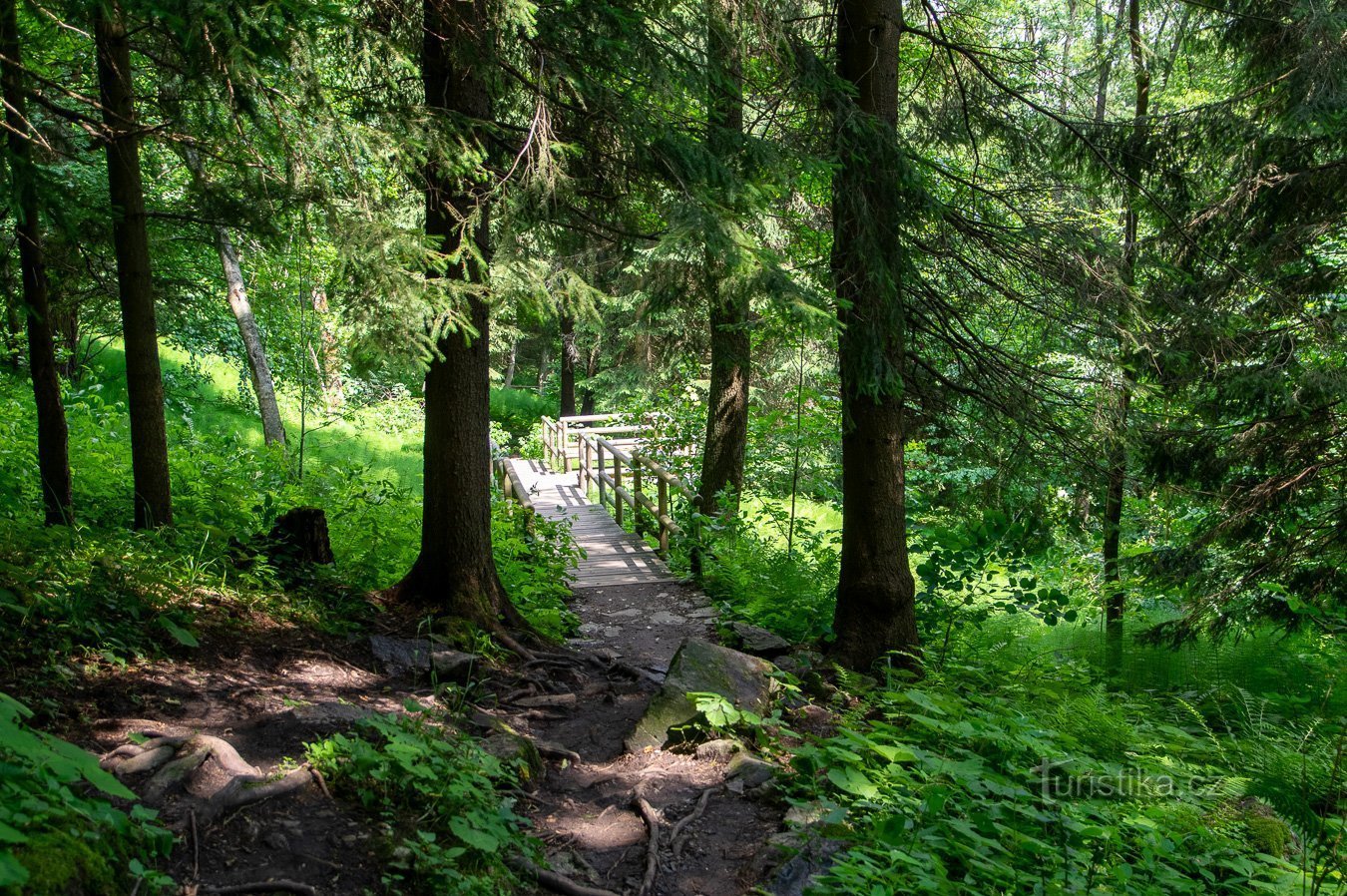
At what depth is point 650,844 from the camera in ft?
12.9

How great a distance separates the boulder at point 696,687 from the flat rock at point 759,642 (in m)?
1.36

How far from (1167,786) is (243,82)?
5.37 metres

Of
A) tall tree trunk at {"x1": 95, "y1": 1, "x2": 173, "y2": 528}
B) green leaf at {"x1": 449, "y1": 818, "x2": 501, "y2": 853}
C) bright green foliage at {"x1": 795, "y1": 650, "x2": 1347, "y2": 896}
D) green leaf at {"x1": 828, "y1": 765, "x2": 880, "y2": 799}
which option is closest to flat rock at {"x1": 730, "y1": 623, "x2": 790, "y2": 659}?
bright green foliage at {"x1": 795, "y1": 650, "x2": 1347, "y2": 896}

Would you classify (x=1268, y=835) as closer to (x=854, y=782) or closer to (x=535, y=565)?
(x=854, y=782)

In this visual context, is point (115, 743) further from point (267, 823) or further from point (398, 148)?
point (398, 148)

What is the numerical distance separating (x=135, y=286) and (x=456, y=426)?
2.23m

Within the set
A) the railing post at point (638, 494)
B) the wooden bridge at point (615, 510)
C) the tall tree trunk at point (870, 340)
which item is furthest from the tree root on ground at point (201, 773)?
the railing post at point (638, 494)

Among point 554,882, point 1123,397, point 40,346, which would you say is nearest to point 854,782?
point 554,882

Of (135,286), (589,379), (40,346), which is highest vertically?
(589,379)

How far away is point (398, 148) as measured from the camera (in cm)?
495

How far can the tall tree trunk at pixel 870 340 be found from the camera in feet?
20.0

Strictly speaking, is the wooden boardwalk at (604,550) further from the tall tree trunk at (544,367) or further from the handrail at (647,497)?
the tall tree trunk at (544,367)

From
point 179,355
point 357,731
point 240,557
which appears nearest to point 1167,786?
point 357,731

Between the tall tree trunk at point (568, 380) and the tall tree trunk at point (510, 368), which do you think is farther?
the tall tree trunk at point (510, 368)
